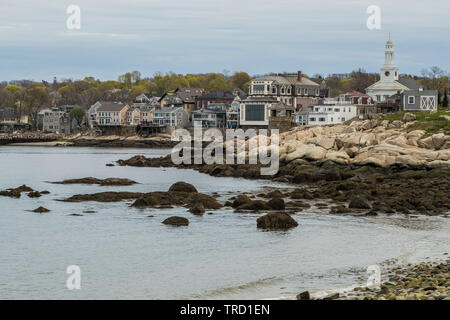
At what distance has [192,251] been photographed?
28312 mm

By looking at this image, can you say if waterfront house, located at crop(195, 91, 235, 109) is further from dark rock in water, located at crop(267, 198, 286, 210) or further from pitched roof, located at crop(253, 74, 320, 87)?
dark rock in water, located at crop(267, 198, 286, 210)

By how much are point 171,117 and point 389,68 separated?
44367 millimetres

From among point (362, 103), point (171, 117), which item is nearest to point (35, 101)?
point (171, 117)

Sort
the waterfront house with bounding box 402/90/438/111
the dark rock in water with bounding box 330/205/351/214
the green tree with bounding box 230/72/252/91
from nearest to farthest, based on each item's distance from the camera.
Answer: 1. the dark rock in water with bounding box 330/205/351/214
2. the waterfront house with bounding box 402/90/438/111
3. the green tree with bounding box 230/72/252/91

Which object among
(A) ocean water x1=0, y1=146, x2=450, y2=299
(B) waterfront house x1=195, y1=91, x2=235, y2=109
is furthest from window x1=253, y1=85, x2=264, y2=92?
(A) ocean water x1=0, y1=146, x2=450, y2=299

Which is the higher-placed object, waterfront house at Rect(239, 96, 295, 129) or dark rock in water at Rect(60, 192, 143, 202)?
waterfront house at Rect(239, 96, 295, 129)

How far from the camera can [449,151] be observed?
52531 mm

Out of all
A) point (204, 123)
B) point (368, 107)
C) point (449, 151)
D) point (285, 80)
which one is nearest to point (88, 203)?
point (449, 151)

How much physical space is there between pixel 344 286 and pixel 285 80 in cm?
9282

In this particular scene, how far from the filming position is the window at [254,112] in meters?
107

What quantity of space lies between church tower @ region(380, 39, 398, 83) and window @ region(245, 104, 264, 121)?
18.4 meters

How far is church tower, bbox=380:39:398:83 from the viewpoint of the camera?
102m

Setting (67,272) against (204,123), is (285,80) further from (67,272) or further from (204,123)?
(67,272)

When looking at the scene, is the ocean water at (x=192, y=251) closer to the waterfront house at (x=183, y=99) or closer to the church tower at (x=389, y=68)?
the church tower at (x=389, y=68)
